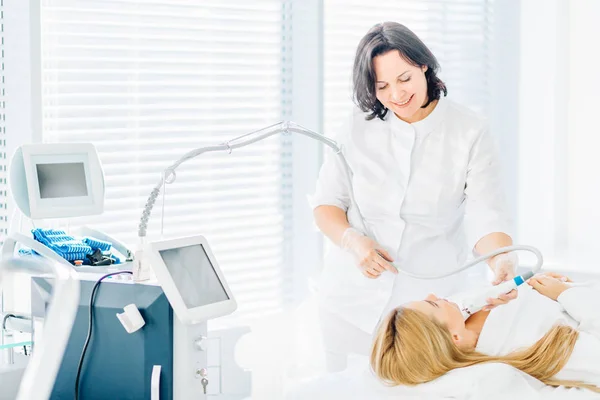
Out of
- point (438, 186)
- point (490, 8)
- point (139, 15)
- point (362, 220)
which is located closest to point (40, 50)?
point (139, 15)

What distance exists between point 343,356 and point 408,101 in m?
0.74

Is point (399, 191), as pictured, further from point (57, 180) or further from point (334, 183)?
point (57, 180)

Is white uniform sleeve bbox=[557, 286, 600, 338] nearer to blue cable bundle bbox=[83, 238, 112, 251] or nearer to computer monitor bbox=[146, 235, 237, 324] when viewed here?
computer monitor bbox=[146, 235, 237, 324]

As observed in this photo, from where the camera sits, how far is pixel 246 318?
3018 mm

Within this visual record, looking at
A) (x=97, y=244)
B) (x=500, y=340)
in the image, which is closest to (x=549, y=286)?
(x=500, y=340)

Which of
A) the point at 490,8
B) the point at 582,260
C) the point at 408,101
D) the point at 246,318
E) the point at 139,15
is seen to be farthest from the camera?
the point at 490,8

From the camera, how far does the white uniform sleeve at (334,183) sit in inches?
90.2

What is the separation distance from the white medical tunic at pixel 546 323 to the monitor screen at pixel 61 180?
1.04 m

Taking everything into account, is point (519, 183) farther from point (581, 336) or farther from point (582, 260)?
point (581, 336)

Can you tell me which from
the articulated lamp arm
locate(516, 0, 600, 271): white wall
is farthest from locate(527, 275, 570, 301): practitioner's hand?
locate(516, 0, 600, 271): white wall

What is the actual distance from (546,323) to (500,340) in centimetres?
15

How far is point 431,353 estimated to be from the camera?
1862mm

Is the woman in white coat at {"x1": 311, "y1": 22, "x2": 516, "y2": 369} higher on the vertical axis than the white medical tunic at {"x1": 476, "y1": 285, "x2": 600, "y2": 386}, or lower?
higher

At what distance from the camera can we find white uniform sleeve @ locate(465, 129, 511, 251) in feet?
7.06
